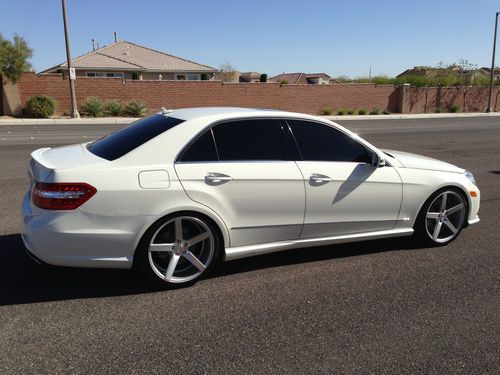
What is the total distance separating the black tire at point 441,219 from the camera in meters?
5.28

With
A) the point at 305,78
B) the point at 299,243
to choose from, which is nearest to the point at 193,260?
the point at 299,243

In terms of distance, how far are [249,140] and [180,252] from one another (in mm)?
1197

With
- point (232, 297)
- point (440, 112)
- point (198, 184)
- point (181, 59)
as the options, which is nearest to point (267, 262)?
point (232, 297)

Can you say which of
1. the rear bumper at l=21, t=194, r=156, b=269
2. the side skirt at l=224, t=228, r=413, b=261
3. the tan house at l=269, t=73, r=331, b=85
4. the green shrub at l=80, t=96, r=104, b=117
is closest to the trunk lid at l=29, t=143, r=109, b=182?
the rear bumper at l=21, t=194, r=156, b=269

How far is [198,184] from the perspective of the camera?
409cm

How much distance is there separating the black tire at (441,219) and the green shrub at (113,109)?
27.5m

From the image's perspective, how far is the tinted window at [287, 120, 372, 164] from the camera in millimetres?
4680

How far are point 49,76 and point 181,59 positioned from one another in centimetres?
2056

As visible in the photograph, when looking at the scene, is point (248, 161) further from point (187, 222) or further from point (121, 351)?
point (121, 351)

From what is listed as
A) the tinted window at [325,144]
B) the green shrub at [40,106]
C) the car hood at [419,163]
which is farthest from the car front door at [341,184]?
the green shrub at [40,106]

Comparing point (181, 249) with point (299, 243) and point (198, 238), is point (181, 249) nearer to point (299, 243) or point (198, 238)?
point (198, 238)

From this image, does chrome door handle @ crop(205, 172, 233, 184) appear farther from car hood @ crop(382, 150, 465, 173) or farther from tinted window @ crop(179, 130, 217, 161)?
car hood @ crop(382, 150, 465, 173)

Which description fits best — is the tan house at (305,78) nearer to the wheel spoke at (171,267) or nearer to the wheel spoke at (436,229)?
the wheel spoke at (436,229)

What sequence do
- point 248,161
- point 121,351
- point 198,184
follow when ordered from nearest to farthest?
point 121,351
point 198,184
point 248,161
